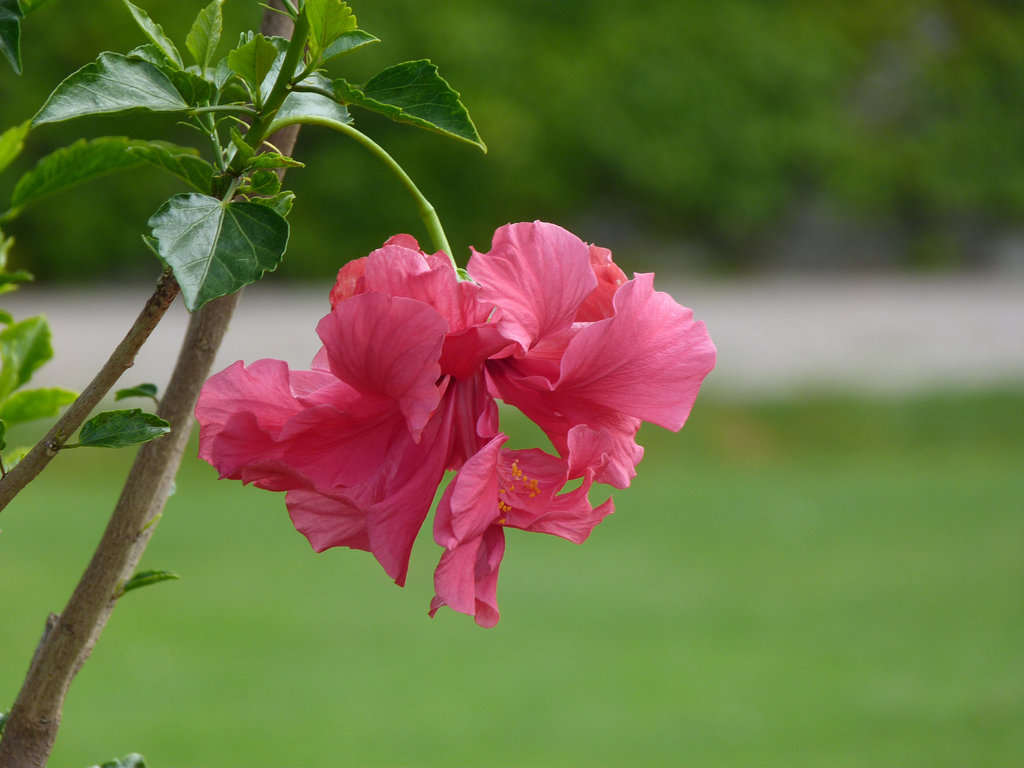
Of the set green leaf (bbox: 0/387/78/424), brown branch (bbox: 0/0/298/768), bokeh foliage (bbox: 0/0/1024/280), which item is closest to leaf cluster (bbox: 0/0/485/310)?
brown branch (bbox: 0/0/298/768)

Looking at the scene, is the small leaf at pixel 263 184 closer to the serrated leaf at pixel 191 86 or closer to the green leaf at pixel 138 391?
the serrated leaf at pixel 191 86

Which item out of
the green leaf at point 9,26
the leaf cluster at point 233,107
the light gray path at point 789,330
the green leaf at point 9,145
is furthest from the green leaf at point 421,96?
the light gray path at point 789,330

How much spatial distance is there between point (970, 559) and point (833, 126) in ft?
13.8

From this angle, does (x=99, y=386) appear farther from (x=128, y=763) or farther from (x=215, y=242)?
(x=128, y=763)

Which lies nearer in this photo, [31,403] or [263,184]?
[263,184]

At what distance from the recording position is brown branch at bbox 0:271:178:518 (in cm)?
34

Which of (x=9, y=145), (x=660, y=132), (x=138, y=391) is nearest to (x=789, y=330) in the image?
(x=660, y=132)

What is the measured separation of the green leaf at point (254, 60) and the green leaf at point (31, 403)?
0.30m

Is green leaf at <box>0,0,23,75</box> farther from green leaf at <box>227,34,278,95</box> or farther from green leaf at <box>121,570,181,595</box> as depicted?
green leaf at <box>121,570,181,595</box>

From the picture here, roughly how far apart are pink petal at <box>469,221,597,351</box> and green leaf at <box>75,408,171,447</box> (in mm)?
122

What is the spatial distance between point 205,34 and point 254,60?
5 centimetres

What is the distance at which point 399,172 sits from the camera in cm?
37

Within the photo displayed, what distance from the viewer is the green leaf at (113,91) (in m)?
0.33

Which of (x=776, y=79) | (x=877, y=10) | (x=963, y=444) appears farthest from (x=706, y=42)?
(x=963, y=444)
